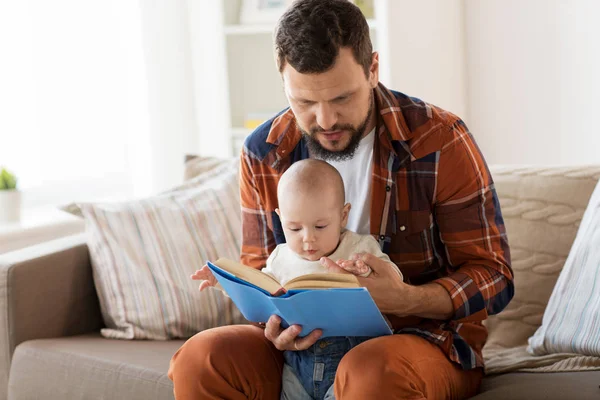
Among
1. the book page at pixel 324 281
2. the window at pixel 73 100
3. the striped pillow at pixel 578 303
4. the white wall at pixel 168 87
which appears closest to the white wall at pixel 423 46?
the white wall at pixel 168 87

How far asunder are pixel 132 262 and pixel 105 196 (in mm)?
1389

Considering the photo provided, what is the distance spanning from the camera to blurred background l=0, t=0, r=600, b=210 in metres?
3.13

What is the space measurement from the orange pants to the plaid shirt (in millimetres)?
61

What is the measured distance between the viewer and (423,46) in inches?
126

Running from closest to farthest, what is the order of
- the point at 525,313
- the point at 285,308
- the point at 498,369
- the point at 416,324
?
the point at 285,308, the point at 416,324, the point at 498,369, the point at 525,313

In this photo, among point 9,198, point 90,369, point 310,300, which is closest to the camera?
point 310,300

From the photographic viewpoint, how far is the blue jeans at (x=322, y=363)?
1585 millimetres

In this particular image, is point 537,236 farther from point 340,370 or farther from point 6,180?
point 6,180

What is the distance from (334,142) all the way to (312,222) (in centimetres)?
18

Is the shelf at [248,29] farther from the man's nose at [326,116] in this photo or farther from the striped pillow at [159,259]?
the man's nose at [326,116]

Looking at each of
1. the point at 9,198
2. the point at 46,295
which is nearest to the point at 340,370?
the point at 46,295

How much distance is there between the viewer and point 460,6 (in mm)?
3234

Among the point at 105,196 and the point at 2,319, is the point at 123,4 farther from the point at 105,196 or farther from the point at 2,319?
the point at 2,319

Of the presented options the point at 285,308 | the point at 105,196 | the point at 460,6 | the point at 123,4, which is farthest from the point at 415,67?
the point at 285,308
